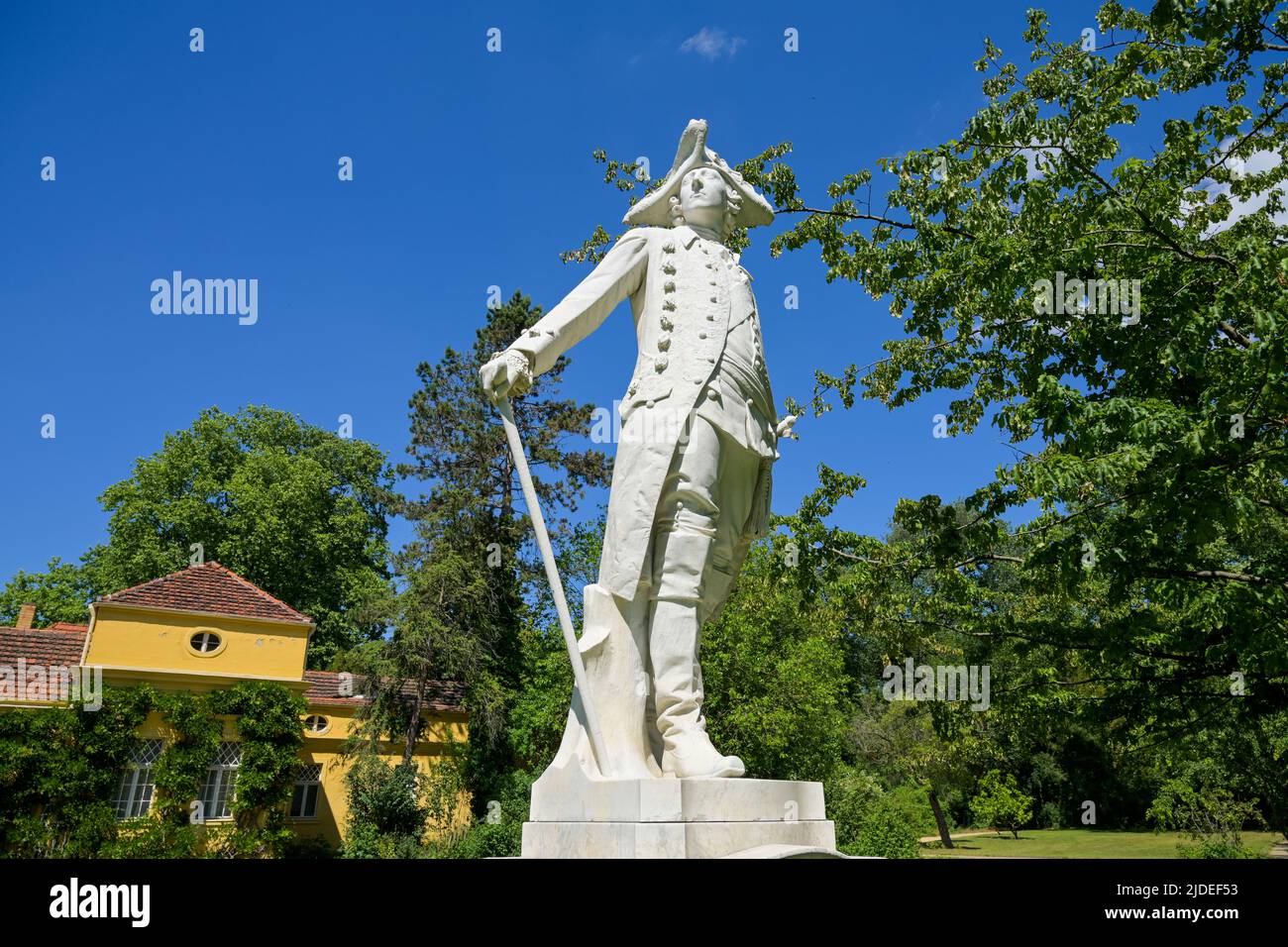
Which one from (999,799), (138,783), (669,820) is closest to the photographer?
(669,820)

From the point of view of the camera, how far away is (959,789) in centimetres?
3173

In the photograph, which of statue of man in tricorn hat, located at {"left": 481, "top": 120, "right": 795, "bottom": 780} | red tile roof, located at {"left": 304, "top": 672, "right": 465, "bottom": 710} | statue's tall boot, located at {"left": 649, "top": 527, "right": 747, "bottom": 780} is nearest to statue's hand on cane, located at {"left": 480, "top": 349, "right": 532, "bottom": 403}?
statue of man in tricorn hat, located at {"left": 481, "top": 120, "right": 795, "bottom": 780}

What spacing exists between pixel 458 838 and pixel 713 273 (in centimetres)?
2259

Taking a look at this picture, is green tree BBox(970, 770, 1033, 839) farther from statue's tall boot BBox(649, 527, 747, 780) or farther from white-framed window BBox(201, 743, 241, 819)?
statue's tall boot BBox(649, 527, 747, 780)

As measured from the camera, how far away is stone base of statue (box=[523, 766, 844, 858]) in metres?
3.38

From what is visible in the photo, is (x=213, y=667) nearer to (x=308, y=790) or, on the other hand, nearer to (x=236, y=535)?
(x=308, y=790)

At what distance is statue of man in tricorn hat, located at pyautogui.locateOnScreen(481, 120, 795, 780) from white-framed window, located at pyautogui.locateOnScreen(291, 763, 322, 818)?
2446cm

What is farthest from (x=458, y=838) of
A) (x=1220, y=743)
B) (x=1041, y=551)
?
(x=1041, y=551)

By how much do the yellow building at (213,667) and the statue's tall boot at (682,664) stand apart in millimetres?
22367

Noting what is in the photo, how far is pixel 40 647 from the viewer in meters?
23.4

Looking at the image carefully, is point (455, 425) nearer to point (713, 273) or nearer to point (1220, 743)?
point (1220, 743)

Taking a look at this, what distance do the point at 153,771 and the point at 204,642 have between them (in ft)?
11.3

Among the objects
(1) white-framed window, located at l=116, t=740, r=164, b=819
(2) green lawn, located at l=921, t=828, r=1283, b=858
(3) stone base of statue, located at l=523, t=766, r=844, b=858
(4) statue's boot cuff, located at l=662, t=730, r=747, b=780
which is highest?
(4) statue's boot cuff, located at l=662, t=730, r=747, b=780

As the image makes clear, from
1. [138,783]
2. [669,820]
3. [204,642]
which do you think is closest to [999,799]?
[204,642]
